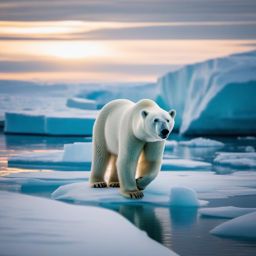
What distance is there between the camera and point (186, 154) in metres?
14.5

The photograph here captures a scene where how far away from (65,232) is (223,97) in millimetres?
13771

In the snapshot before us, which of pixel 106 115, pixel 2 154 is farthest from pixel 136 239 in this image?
pixel 2 154

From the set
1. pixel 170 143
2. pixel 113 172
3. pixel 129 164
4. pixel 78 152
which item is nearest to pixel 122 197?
pixel 129 164

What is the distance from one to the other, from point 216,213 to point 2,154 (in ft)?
26.6

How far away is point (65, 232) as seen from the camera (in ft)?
17.7

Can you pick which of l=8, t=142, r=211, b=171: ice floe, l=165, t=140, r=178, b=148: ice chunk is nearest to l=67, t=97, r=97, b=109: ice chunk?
l=165, t=140, r=178, b=148: ice chunk

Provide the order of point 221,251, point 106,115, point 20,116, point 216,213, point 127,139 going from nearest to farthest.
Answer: point 221,251
point 216,213
point 127,139
point 106,115
point 20,116

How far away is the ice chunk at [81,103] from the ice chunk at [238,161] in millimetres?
13379

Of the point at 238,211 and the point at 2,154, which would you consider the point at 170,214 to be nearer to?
the point at 238,211

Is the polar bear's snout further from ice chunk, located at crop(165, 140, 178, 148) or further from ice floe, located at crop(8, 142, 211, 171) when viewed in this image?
ice chunk, located at crop(165, 140, 178, 148)

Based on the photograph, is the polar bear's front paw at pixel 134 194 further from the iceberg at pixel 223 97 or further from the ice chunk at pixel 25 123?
the ice chunk at pixel 25 123

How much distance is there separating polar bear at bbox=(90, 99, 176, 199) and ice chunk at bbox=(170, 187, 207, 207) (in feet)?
0.84

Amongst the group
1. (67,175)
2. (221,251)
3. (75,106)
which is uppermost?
(221,251)

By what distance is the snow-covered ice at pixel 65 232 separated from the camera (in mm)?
4902
